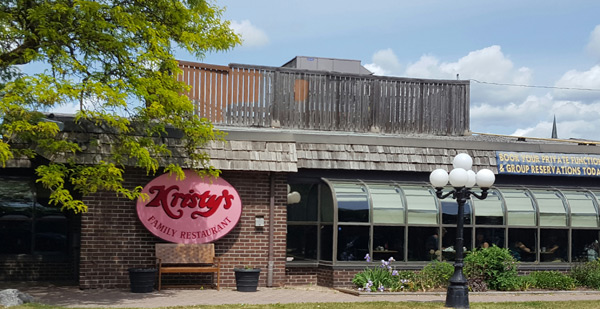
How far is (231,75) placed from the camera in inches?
765

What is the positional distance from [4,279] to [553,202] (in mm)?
13676

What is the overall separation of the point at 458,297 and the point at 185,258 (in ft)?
19.7

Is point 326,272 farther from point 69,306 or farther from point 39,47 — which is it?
point 39,47

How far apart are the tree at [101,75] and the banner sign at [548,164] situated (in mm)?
7900

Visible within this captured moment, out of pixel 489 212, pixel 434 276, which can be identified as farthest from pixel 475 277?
pixel 489 212

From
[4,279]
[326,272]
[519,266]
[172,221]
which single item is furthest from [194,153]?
[519,266]

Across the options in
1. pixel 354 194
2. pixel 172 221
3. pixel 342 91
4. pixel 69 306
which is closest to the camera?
pixel 69 306

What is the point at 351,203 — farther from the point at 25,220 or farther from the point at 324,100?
the point at 25,220

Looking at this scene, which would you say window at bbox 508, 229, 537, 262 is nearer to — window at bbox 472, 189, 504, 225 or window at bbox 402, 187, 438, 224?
window at bbox 472, 189, 504, 225

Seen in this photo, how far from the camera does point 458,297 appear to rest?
1530cm

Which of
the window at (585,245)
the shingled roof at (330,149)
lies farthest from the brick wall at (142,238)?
the window at (585,245)

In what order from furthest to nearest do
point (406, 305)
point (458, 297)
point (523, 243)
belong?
point (523, 243)
point (406, 305)
point (458, 297)

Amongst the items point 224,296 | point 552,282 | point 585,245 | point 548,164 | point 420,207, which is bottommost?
point 224,296

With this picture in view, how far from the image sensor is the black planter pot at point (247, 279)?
17516 mm
